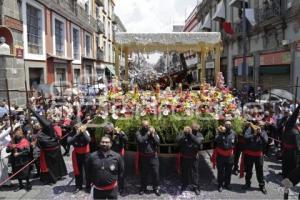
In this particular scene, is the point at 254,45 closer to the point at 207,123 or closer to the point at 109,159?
the point at 207,123

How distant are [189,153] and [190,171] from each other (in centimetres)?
40

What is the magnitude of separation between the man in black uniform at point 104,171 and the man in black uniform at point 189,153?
A: 2.07 meters

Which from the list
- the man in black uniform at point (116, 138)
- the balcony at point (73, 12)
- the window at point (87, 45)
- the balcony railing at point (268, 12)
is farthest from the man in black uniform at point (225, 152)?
the window at point (87, 45)

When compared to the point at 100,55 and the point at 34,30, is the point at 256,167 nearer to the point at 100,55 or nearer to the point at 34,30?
the point at 34,30

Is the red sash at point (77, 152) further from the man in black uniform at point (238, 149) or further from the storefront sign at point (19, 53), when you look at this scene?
the storefront sign at point (19, 53)

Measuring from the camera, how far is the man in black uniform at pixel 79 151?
7.26m

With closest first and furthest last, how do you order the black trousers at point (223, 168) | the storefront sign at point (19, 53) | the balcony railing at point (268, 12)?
the black trousers at point (223, 168)
the storefront sign at point (19, 53)
the balcony railing at point (268, 12)

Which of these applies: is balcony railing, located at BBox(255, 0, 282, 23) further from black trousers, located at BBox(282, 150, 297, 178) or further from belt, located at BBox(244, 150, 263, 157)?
belt, located at BBox(244, 150, 263, 157)

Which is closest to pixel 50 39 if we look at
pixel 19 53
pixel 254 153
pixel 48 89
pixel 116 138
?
pixel 48 89

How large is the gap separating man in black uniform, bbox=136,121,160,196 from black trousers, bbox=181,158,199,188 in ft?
1.87

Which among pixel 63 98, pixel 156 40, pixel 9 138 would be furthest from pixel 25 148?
pixel 63 98

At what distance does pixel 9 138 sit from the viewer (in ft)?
25.1

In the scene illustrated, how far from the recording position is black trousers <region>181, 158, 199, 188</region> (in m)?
7.16

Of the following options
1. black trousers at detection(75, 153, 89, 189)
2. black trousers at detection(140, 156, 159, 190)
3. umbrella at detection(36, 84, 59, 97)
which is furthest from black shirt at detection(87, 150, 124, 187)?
umbrella at detection(36, 84, 59, 97)
